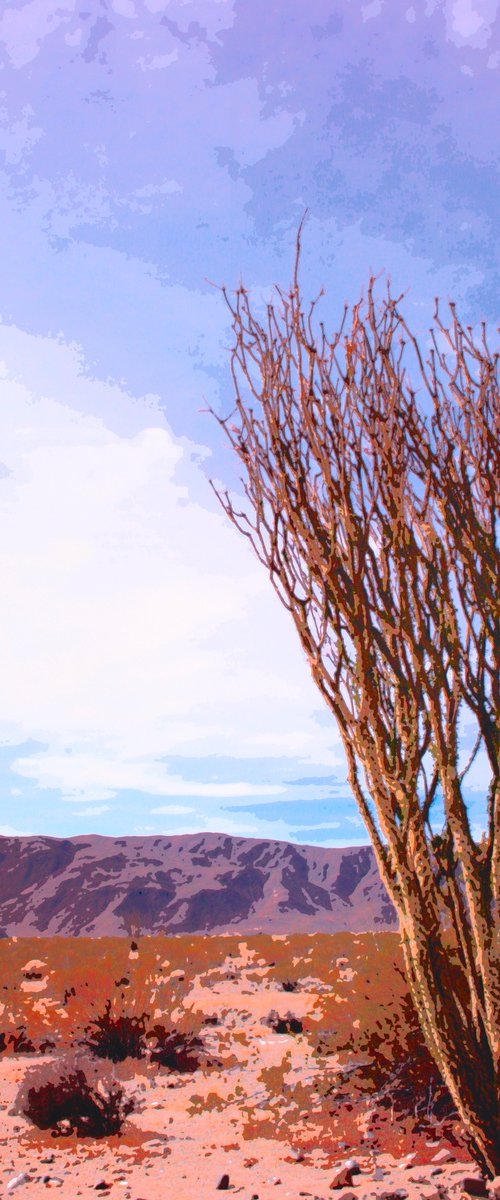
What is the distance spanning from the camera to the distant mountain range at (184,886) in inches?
2422

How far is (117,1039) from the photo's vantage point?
8.68m

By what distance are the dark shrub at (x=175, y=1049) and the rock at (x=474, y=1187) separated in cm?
474

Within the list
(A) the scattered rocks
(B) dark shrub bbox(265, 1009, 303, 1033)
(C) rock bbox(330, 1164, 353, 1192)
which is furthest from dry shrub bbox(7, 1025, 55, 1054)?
(C) rock bbox(330, 1164, 353, 1192)

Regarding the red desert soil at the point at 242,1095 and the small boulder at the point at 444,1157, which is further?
the red desert soil at the point at 242,1095

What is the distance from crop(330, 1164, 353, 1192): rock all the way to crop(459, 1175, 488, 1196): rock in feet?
2.41

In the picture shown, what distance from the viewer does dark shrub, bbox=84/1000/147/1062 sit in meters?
8.59

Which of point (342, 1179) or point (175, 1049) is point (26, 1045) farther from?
point (342, 1179)

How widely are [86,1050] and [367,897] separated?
61699 millimetres

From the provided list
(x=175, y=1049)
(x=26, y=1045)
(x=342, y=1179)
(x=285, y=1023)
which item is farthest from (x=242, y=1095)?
(x=26, y=1045)

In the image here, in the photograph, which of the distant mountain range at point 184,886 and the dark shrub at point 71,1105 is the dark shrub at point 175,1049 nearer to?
the dark shrub at point 71,1105

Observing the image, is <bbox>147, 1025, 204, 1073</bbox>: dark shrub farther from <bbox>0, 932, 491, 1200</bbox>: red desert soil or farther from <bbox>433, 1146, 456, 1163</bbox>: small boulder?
<bbox>433, 1146, 456, 1163</bbox>: small boulder

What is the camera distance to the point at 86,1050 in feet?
28.3

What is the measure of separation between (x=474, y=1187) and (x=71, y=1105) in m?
3.64

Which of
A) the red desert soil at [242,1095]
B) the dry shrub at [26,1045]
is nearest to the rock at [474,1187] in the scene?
the red desert soil at [242,1095]
